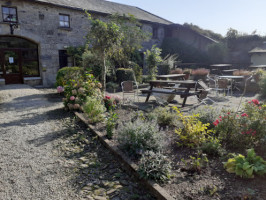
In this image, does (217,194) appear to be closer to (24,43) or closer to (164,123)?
(164,123)

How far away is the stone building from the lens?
438 inches

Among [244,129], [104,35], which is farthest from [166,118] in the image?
[104,35]

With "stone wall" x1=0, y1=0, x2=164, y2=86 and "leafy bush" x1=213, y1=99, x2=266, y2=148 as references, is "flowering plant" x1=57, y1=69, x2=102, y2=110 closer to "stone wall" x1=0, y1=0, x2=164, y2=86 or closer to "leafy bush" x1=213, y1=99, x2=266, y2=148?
"leafy bush" x1=213, y1=99, x2=266, y2=148

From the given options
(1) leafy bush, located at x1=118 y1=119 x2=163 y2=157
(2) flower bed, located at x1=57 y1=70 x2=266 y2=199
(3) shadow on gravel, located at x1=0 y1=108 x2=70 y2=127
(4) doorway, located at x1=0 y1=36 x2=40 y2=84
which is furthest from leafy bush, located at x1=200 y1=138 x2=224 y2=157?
(4) doorway, located at x1=0 y1=36 x2=40 y2=84

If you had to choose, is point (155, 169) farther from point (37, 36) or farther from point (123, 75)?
point (37, 36)

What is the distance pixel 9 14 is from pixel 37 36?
164 cm

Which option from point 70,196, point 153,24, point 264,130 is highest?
point 153,24

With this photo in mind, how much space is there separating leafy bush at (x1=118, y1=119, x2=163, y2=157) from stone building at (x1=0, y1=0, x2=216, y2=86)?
10.6m

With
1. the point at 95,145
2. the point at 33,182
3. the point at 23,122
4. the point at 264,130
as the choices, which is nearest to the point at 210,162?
the point at 264,130

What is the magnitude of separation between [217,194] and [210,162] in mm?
743

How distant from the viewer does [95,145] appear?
3.93 meters

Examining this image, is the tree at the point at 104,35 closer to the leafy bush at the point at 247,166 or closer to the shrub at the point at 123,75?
the shrub at the point at 123,75

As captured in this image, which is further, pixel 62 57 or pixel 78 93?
pixel 62 57

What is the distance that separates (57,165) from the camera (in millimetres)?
3225
